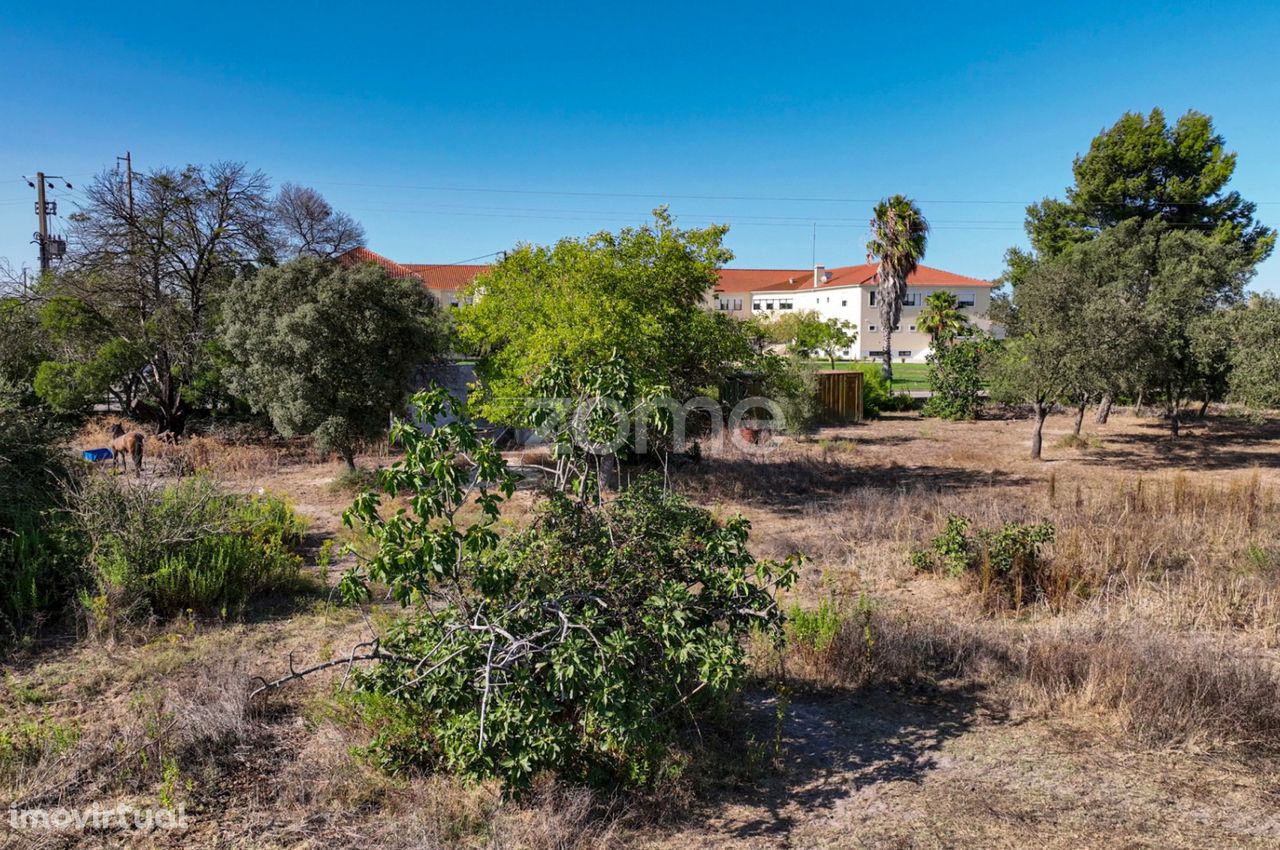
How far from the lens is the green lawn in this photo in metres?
33.5

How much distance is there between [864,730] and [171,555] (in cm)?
643

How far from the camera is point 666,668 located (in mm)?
4121

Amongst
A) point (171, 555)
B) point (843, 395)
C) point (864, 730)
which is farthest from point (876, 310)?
point (171, 555)

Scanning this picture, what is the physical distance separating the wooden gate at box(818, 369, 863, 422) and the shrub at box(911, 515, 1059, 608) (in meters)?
16.1

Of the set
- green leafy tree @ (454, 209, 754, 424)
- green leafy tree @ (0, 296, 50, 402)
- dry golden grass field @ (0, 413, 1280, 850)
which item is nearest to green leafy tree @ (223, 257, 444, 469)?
green leafy tree @ (454, 209, 754, 424)

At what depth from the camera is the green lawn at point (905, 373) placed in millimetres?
33453

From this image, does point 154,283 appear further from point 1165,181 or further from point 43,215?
point 1165,181

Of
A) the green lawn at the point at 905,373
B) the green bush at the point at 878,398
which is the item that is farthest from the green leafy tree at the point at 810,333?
the green bush at the point at 878,398

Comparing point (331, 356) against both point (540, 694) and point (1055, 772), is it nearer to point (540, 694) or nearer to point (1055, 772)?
point (540, 694)

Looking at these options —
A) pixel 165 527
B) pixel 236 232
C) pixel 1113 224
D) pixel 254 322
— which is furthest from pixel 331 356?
pixel 1113 224

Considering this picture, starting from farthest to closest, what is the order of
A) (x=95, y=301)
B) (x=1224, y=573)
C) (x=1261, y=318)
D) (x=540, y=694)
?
(x=95, y=301) → (x=1261, y=318) → (x=1224, y=573) → (x=540, y=694)

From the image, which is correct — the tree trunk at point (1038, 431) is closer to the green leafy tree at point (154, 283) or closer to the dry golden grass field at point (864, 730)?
the dry golden grass field at point (864, 730)

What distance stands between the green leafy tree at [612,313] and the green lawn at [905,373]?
17.9 metres

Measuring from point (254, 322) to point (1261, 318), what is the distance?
752 inches
